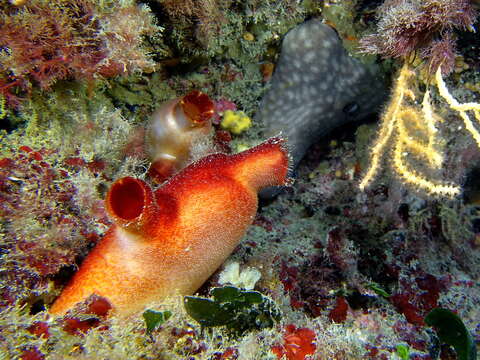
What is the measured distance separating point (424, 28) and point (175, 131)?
2.39 metres

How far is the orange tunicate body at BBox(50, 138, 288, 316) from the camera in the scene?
2.03 m

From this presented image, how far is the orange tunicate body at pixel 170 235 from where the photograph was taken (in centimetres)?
203

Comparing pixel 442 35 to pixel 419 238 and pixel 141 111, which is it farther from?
pixel 141 111

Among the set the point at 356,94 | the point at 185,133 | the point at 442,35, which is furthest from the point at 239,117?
the point at 442,35

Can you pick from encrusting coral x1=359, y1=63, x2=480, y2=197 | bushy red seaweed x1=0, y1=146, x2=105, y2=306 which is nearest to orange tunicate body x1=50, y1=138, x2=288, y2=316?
bushy red seaweed x1=0, y1=146, x2=105, y2=306

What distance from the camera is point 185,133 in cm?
289

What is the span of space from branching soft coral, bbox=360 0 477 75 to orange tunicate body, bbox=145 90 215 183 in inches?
68.7

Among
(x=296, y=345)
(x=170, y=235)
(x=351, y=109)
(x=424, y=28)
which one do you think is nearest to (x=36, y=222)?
(x=170, y=235)

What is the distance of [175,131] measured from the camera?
2.87 m

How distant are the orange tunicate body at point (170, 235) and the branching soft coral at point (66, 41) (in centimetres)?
111

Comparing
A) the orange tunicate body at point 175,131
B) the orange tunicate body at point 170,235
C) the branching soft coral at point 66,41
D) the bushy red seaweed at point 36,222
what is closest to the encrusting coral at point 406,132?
the orange tunicate body at point 170,235

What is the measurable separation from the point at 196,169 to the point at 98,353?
127 centimetres

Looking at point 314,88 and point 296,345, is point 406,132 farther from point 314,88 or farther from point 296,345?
point 296,345

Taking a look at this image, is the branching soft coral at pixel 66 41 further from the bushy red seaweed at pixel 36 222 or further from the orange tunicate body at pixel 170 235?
the orange tunicate body at pixel 170 235
